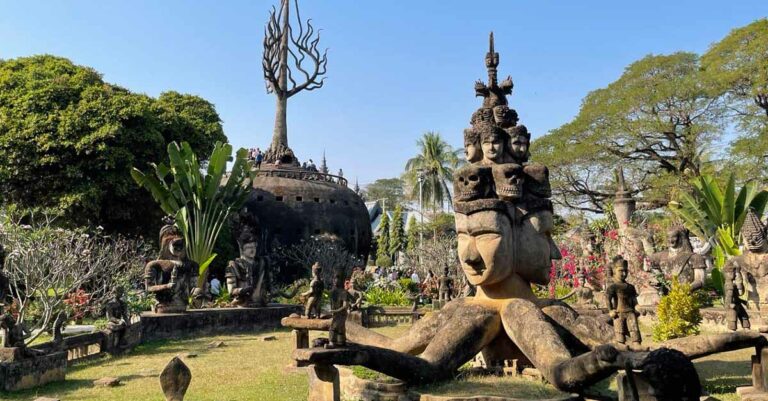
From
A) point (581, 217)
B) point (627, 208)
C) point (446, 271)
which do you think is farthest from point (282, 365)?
point (581, 217)

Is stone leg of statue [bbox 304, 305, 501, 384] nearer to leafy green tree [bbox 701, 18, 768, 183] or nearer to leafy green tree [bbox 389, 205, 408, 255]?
leafy green tree [bbox 701, 18, 768, 183]

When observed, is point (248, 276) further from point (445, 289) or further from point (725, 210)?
point (725, 210)

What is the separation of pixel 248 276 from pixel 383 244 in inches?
1208

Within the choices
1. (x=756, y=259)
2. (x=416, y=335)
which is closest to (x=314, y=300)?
(x=416, y=335)

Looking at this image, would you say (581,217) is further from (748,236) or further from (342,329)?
(342,329)

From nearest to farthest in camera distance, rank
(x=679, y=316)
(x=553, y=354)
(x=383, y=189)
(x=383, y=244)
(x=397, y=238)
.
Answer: (x=553, y=354) → (x=679, y=316) → (x=397, y=238) → (x=383, y=244) → (x=383, y=189)

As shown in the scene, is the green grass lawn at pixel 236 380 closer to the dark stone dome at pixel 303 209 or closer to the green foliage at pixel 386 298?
the green foliage at pixel 386 298

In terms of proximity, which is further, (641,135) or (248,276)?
(641,135)

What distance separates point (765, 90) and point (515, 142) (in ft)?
63.4

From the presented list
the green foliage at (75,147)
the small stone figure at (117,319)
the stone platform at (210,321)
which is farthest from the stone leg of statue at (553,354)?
the green foliage at (75,147)

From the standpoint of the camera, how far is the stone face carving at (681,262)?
42.8ft

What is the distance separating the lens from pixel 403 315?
16250 mm

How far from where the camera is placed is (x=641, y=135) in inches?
1049

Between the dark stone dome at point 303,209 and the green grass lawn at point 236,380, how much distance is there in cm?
1775
